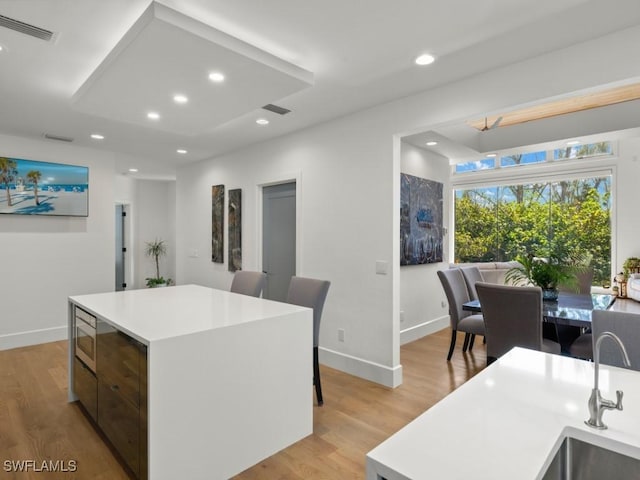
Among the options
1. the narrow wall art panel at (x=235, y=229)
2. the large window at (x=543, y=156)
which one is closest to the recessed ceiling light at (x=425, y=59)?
the narrow wall art panel at (x=235, y=229)

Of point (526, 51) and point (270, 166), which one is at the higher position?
point (526, 51)

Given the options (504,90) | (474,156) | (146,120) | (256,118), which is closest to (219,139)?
(256,118)

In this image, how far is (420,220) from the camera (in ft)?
16.1

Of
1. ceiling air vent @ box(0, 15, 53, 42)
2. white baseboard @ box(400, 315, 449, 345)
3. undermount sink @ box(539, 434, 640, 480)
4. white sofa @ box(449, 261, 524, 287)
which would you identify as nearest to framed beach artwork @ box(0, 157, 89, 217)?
ceiling air vent @ box(0, 15, 53, 42)

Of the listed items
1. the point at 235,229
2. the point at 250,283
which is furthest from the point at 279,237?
the point at 250,283

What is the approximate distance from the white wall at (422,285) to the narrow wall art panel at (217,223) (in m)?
2.56

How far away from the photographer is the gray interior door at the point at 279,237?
4.46m

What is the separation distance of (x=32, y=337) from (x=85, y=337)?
2.65 meters

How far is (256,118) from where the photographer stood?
3781mm

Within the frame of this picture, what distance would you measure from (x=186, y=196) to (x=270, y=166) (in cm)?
226

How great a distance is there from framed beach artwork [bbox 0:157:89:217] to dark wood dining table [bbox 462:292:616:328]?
4876 mm

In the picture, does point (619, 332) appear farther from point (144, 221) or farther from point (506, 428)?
point (144, 221)

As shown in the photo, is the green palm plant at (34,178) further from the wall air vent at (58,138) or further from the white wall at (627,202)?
the white wall at (627,202)

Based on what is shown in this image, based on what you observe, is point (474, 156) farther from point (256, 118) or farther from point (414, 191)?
point (256, 118)
